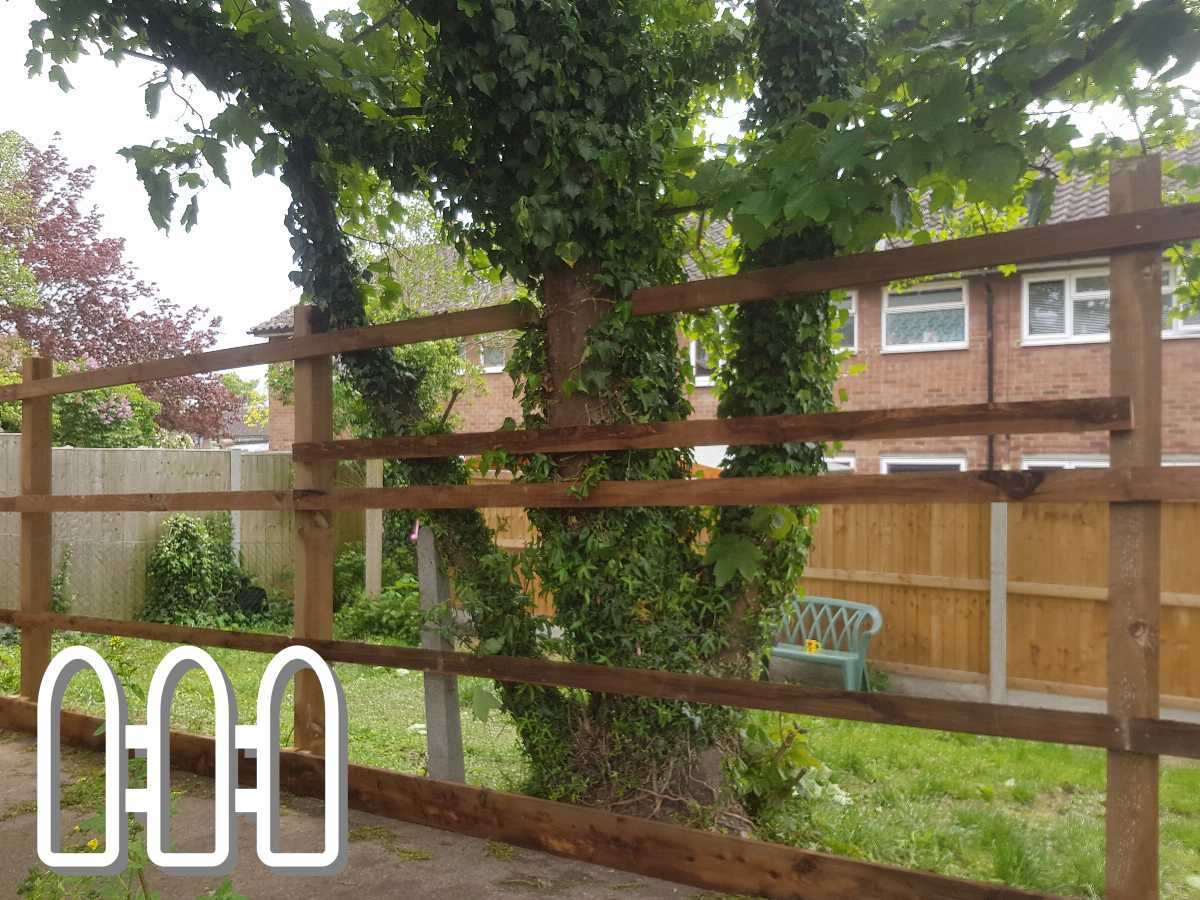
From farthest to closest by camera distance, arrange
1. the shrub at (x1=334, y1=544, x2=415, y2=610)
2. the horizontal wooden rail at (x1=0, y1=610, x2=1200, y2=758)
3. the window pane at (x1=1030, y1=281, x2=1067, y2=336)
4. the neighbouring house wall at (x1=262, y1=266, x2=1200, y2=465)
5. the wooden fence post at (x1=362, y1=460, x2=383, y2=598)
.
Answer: the window pane at (x1=1030, y1=281, x2=1067, y2=336)
the neighbouring house wall at (x1=262, y1=266, x2=1200, y2=465)
the shrub at (x1=334, y1=544, x2=415, y2=610)
the wooden fence post at (x1=362, y1=460, x2=383, y2=598)
the horizontal wooden rail at (x1=0, y1=610, x2=1200, y2=758)

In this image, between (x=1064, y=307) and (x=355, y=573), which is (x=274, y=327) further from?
(x=1064, y=307)

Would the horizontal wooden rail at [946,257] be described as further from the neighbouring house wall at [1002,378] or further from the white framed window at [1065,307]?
the white framed window at [1065,307]

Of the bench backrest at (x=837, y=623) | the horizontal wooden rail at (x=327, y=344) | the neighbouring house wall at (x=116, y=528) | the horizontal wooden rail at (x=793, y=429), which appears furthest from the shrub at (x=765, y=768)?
the neighbouring house wall at (x=116, y=528)

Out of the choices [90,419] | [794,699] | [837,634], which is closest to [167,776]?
[794,699]

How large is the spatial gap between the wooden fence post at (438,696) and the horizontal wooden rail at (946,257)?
4.89 ft

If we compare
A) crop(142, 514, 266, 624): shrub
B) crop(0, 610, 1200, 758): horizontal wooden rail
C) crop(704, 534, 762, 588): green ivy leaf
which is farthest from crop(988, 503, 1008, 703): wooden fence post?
crop(142, 514, 266, 624): shrub

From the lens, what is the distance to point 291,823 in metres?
3.99

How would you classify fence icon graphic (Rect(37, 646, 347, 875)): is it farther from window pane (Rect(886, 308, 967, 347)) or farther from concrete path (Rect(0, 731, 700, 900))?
window pane (Rect(886, 308, 967, 347))

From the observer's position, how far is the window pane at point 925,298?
14.3m

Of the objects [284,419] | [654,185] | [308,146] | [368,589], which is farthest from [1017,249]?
[284,419]

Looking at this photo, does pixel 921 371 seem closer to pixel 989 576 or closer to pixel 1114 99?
pixel 989 576

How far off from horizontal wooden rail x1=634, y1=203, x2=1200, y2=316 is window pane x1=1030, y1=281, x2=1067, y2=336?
1193 centimetres

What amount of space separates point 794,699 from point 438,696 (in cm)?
169

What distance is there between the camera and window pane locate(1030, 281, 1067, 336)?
45.0ft
